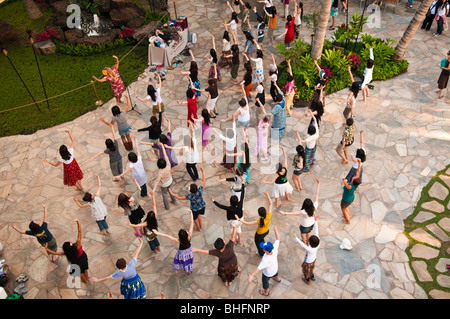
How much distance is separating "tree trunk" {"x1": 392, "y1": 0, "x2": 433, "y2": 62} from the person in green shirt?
23.6 feet

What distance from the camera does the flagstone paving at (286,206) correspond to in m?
8.78

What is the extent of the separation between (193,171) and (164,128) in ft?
8.70

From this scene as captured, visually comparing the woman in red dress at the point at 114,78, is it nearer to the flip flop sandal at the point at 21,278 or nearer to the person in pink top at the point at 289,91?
the person in pink top at the point at 289,91

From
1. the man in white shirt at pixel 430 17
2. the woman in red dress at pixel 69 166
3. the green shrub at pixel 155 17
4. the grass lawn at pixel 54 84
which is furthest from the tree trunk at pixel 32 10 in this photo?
the man in white shirt at pixel 430 17

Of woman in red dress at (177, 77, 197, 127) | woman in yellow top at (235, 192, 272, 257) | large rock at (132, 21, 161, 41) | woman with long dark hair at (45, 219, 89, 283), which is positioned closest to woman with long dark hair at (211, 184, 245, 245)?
woman in yellow top at (235, 192, 272, 257)

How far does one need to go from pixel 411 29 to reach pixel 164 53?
28.7ft

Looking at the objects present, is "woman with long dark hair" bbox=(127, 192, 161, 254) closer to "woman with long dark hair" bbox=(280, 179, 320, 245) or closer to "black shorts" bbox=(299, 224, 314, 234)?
"woman with long dark hair" bbox=(280, 179, 320, 245)

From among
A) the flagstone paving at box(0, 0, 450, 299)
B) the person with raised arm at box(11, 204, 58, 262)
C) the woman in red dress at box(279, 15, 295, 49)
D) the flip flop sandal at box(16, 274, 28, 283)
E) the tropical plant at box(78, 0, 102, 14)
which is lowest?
the flip flop sandal at box(16, 274, 28, 283)

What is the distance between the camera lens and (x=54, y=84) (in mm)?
14602

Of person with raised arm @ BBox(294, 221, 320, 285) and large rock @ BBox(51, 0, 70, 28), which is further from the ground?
large rock @ BBox(51, 0, 70, 28)

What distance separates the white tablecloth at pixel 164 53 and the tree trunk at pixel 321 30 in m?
5.12

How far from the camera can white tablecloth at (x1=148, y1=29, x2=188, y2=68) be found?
14605 millimetres

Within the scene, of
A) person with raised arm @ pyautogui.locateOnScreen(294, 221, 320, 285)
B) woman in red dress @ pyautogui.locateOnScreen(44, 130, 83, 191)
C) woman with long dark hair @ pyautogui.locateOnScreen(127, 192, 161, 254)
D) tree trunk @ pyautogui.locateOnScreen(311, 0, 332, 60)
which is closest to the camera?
person with raised arm @ pyautogui.locateOnScreen(294, 221, 320, 285)

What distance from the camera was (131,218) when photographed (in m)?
8.67
